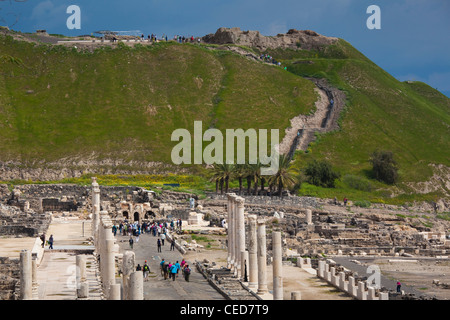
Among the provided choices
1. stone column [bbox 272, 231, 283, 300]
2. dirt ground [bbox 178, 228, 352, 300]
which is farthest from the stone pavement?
stone column [bbox 272, 231, 283, 300]

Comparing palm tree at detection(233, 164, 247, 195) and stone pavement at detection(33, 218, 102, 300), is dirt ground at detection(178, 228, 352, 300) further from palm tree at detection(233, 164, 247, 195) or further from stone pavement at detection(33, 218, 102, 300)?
palm tree at detection(233, 164, 247, 195)

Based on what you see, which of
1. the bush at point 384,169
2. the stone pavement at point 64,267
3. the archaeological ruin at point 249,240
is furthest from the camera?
the bush at point 384,169

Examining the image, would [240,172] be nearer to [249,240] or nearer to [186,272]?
[186,272]

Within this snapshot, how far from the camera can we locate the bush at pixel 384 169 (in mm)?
100625

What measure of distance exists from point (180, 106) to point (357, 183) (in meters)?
38.8

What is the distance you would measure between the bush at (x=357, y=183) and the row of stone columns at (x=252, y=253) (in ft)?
177

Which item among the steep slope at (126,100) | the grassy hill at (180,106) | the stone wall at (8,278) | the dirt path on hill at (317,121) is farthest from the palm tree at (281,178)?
the stone wall at (8,278)

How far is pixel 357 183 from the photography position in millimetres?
96250

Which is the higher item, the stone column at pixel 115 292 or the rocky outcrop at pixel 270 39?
the rocky outcrop at pixel 270 39

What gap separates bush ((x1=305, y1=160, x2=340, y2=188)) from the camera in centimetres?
9325

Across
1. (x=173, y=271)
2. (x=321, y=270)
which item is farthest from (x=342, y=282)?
(x=173, y=271)

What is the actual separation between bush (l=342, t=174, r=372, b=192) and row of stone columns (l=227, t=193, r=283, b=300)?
177 ft

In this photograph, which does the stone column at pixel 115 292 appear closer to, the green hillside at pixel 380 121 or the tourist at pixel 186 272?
the tourist at pixel 186 272

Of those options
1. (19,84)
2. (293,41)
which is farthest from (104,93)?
(293,41)
